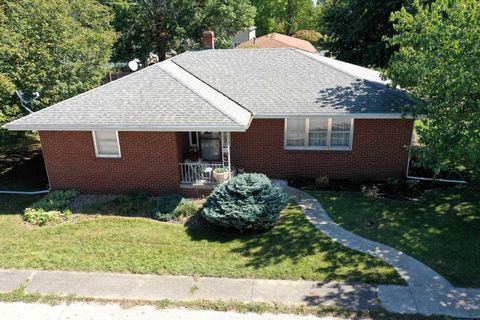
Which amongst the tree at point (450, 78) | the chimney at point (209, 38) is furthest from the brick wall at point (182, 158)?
the chimney at point (209, 38)

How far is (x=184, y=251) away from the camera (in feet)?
33.7

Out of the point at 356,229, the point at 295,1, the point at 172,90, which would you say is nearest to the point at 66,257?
the point at 172,90

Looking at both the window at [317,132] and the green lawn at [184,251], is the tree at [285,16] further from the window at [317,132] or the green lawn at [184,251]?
the green lawn at [184,251]

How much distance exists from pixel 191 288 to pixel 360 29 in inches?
869

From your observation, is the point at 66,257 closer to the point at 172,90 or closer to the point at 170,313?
the point at 170,313

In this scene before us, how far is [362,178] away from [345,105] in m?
2.93

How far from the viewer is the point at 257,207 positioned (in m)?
10.8

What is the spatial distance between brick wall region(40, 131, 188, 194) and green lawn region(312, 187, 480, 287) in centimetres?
531

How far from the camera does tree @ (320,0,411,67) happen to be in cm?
2455

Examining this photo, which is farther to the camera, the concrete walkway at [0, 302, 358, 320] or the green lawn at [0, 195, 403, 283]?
the green lawn at [0, 195, 403, 283]

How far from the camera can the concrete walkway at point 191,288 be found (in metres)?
8.41

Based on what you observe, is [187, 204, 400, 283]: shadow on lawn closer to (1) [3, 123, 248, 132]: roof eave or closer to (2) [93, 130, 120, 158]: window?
(1) [3, 123, 248, 132]: roof eave

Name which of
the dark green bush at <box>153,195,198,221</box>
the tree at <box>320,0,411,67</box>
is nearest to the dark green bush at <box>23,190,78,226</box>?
the dark green bush at <box>153,195,198,221</box>

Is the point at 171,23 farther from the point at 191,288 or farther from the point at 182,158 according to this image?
the point at 191,288
